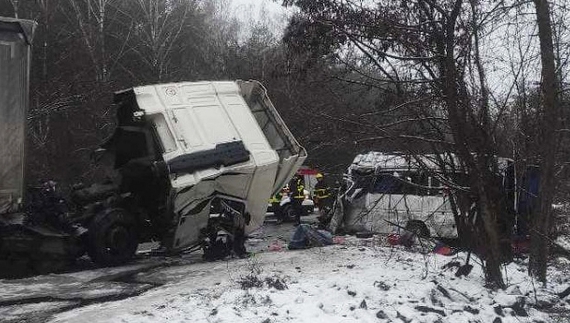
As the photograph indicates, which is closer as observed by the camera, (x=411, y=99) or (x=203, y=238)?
(x=411, y=99)

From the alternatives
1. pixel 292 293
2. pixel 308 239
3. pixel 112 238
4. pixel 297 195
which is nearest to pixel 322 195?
pixel 297 195

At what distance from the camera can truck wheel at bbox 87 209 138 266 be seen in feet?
26.3

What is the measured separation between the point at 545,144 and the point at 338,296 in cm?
310

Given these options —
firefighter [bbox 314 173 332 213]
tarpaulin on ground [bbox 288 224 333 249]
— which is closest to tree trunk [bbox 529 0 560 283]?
tarpaulin on ground [bbox 288 224 333 249]

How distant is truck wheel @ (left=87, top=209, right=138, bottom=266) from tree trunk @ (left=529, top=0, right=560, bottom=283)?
5.36m

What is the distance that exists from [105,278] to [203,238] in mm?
1775

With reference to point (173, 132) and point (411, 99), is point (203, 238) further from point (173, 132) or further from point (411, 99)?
point (411, 99)

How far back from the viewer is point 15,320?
16.8ft

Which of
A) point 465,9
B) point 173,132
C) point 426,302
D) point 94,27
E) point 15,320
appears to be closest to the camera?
point 15,320

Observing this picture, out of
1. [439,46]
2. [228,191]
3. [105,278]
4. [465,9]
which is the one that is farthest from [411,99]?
[105,278]

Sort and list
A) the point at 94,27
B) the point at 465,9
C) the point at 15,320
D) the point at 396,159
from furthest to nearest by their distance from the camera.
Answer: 1. the point at 94,27
2. the point at 396,159
3. the point at 465,9
4. the point at 15,320

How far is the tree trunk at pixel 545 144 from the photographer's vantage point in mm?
6660

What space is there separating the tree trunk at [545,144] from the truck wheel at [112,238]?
211 inches

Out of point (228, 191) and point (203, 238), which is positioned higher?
point (228, 191)
